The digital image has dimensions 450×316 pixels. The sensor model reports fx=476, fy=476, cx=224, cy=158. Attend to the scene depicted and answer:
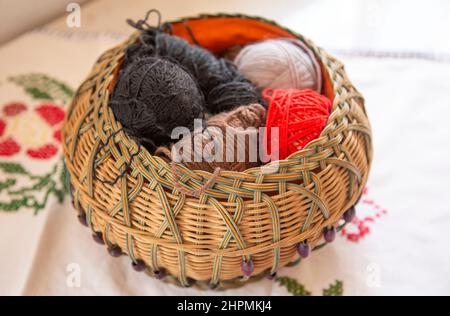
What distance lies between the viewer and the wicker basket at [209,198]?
60cm

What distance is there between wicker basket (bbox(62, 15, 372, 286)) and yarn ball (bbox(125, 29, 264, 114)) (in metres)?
0.08

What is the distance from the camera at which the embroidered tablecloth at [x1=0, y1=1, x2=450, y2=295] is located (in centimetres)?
79

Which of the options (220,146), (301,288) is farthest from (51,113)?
(301,288)

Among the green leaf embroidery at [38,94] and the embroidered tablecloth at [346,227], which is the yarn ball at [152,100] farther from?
the green leaf embroidery at [38,94]

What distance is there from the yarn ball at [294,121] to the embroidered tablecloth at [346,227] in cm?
25

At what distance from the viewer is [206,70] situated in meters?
0.76

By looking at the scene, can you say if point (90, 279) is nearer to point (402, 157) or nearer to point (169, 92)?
point (169, 92)

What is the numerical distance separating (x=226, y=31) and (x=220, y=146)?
313 millimetres

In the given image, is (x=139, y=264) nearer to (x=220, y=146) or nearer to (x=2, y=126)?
(x=220, y=146)

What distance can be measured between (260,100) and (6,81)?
24.8 inches

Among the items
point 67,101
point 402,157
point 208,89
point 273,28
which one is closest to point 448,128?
point 402,157

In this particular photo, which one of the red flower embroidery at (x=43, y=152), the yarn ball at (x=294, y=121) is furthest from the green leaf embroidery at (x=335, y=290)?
the red flower embroidery at (x=43, y=152)

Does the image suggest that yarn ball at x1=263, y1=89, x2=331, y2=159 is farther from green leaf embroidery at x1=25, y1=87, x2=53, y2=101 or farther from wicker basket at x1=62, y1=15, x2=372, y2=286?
green leaf embroidery at x1=25, y1=87, x2=53, y2=101

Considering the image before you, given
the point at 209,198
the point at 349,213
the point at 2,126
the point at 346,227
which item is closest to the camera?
the point at 209,198
